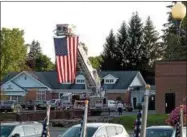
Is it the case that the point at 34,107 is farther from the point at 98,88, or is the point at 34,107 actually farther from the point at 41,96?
the point at 41,96

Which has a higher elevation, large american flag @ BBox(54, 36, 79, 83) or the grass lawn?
large american flag @ BBox(54, 36, 79, 83)

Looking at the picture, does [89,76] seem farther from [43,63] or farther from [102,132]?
[43,63]

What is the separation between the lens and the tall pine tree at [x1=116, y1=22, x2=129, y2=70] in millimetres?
107500

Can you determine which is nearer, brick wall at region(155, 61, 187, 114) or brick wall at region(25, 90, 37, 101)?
brick wall at region(155, 61, 187, 114)

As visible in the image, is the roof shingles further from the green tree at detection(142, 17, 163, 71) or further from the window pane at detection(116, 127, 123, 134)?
the window pane at detection(116, 127, 123, 134)

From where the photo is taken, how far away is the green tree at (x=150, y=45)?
4240 inches

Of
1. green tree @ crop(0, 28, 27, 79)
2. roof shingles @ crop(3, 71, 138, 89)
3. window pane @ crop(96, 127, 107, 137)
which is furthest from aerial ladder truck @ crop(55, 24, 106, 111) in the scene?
window pane @ crop(96, 127, 107, 137)

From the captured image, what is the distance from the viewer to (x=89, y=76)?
71.1m

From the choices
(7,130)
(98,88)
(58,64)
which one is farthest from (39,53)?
(7,130)

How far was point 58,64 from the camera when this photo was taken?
5928 cm

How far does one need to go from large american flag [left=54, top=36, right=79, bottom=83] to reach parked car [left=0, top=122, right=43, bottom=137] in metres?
34.8

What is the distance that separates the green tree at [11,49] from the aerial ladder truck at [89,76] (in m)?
30.8

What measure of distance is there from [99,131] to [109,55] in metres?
87.3

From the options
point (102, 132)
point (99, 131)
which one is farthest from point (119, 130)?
point (99, 131)
